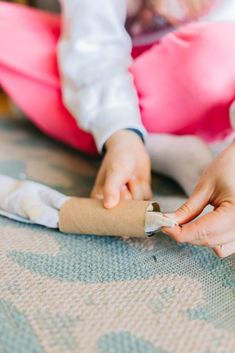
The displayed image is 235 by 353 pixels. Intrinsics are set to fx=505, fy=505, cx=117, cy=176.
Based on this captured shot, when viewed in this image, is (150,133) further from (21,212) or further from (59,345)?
(59,345)

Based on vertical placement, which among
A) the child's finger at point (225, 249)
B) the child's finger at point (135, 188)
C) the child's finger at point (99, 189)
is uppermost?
the child's finger at point (225, 249)

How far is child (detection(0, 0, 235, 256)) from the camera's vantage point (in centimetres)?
56

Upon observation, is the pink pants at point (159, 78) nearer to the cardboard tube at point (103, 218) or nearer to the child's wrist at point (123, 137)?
the child's wrist at point (123, 137)

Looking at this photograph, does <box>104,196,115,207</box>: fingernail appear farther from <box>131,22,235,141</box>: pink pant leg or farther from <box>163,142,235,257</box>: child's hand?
<box>131,22,235,141</box>: pink pant leg

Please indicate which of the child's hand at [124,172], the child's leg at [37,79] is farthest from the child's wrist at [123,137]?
the child's leg at [37,79]

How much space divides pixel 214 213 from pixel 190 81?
24 cm

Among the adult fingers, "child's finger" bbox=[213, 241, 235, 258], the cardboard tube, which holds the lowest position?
the cardboard tube

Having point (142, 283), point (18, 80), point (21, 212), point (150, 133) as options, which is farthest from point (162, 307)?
point (18, 80)

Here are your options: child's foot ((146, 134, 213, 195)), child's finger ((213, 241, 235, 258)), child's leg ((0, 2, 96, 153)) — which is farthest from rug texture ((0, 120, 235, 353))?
child's leg ((0, 2, 96, 153))

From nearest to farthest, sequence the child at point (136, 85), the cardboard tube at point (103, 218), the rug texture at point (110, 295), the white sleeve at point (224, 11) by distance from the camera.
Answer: the rug texture at point (110, 295)
the cardboard tube at point (103, 218)
the child at point (136, 85)
the white sleeve at point (224, 11)

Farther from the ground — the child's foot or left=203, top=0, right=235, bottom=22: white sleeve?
left=203, top=0, right=235, bottom=22: white sleeve

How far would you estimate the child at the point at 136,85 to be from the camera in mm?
564

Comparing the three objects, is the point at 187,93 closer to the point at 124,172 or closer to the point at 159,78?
the point at 159,78

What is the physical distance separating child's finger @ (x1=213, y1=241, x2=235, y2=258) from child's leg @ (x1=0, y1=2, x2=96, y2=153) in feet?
1.07
